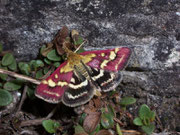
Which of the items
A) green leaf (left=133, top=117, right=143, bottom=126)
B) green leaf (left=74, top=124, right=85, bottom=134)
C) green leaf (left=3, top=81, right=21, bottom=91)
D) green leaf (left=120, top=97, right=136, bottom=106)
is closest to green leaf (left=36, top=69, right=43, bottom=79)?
green leaf (left=3, top=81, right=21, bottom=91)

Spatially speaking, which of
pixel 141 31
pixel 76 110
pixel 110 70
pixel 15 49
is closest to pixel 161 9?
pixel 141 31

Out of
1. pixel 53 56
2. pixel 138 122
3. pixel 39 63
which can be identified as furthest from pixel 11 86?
pixel 138 122

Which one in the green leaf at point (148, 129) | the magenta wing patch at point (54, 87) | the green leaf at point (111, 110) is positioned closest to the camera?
the magenta wing patch at point (54, 87)

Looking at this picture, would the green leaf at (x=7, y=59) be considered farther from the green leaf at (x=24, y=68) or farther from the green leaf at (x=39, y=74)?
the green leaf at (x=39, y=74)

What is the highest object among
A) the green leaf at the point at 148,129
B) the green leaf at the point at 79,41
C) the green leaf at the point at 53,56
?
the green leaf at the point at 79,41

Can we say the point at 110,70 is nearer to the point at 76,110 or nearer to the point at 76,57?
the point at 76,57

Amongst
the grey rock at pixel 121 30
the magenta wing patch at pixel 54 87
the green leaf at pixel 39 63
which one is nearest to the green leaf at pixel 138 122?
the grey rock at pixel 121 30
